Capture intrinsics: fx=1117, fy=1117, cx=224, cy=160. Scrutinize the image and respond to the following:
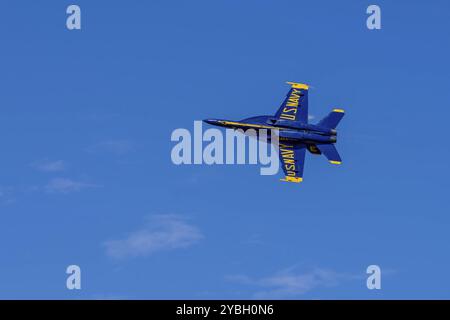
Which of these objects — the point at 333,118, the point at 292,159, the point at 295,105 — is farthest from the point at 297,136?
the point at 295,105

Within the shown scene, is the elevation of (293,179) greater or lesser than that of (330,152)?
lesser

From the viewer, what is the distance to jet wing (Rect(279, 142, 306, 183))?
6486 inches

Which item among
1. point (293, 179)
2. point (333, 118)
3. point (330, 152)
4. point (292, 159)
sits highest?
point (333, 118)

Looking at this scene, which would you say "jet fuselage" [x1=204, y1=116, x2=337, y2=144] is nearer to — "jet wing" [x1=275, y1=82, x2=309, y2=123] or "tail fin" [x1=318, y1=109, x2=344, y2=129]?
"tail fin" [x1=318, y1=109, x2=344, y2=129]

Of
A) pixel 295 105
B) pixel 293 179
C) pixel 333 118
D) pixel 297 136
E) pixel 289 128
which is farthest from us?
pixel 295 105

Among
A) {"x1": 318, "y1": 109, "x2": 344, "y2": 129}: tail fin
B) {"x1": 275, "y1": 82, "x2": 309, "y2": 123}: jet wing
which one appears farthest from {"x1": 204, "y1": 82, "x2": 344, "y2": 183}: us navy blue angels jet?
{"x1": 275, "y1": 82, "x2": 309, "y2": 123}: jet wing

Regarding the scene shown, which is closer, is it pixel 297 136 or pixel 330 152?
pixel 330 152

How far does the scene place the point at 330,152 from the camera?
539 ft

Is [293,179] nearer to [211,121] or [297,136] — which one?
[297,136]

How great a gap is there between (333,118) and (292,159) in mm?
Result: 8705

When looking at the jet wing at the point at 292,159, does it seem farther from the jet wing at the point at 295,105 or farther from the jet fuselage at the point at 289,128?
the jet wing at the point at 295,105
